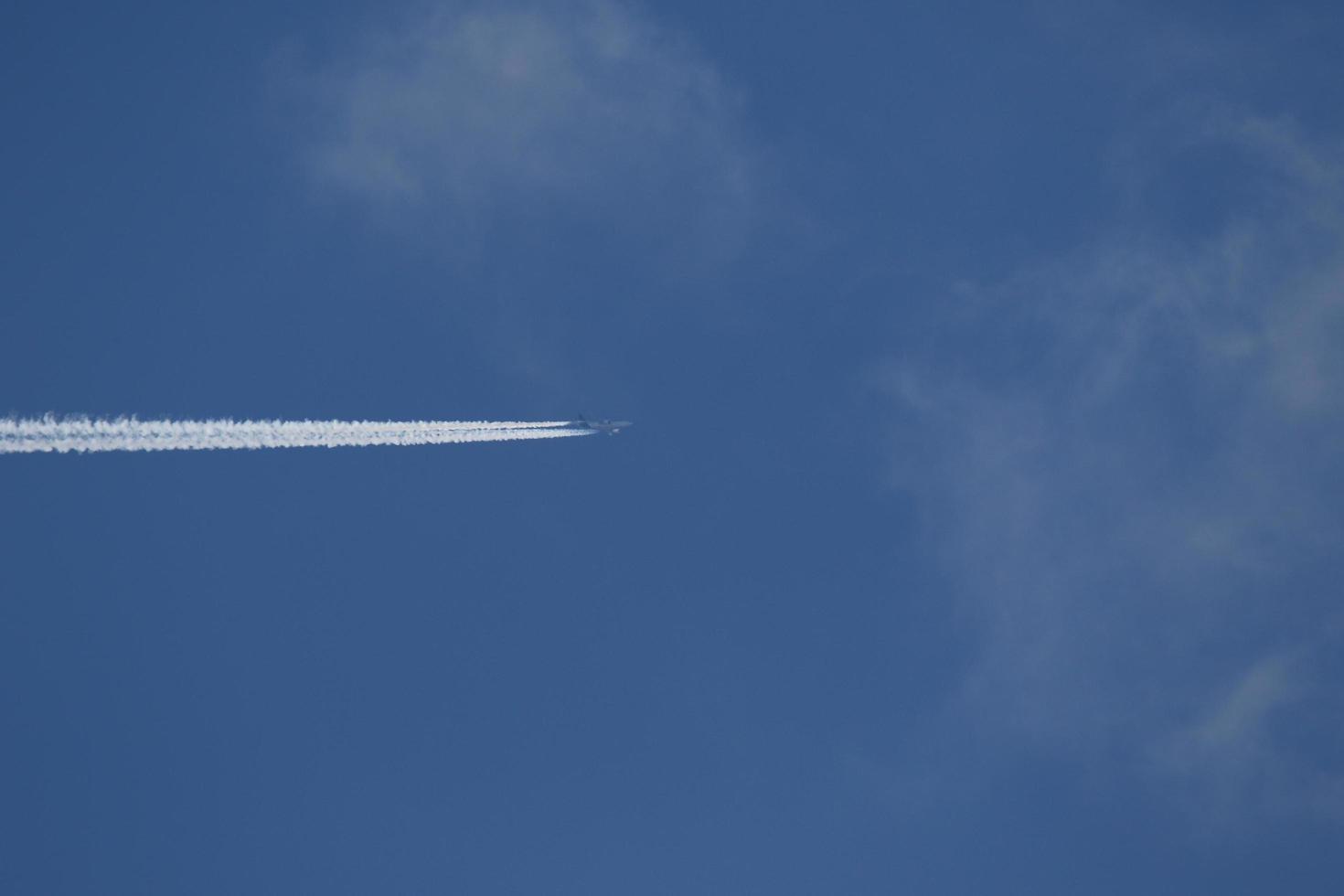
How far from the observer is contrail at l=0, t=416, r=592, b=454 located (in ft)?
197

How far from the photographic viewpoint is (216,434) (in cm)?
6731

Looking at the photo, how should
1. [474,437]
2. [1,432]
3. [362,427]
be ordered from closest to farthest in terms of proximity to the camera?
[1,432], [362,427], [474,437]

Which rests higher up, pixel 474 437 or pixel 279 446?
pixel 474 437

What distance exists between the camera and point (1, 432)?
5909cm

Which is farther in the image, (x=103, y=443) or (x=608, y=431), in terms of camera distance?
(x=608, y=431)

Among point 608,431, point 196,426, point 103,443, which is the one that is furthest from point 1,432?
point 608,431

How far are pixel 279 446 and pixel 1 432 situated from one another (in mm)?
12400

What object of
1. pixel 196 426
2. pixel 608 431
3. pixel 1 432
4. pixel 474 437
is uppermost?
pixel 608 431

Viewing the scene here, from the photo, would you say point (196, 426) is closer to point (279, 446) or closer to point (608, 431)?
point (279, 446)

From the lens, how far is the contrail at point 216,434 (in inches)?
2367

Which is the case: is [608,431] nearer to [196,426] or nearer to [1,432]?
[196,426]

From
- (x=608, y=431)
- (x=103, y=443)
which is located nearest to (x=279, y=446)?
(x=103, y=443)

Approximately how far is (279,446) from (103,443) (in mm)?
8554

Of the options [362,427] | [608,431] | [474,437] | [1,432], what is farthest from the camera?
[608,431]
